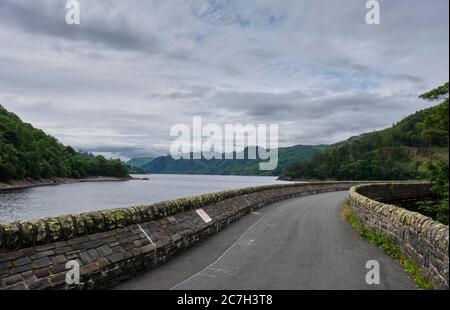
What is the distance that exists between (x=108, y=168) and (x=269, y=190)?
173 metres

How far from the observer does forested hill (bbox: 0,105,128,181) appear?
353 ft

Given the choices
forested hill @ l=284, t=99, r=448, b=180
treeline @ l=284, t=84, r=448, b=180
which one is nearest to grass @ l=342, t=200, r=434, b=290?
treeline @ l=284, t=84, r=448, b=180

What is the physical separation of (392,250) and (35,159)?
131022 millimetres

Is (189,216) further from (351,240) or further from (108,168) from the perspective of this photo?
(108,168)

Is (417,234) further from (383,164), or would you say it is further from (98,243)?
(383,164)

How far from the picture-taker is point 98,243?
302 inches

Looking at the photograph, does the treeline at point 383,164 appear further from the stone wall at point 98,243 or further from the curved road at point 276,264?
the stone wall at point 98,243

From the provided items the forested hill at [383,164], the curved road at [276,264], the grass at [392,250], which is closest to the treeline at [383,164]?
the forested hill at [383,164]

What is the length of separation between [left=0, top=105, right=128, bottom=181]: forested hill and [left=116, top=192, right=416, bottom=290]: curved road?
10471cm

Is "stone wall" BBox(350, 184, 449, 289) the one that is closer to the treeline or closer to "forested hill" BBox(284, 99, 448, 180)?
the treeline

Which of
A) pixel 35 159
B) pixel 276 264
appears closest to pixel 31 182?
pixel 35 159

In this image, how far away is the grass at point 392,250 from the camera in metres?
7.46
